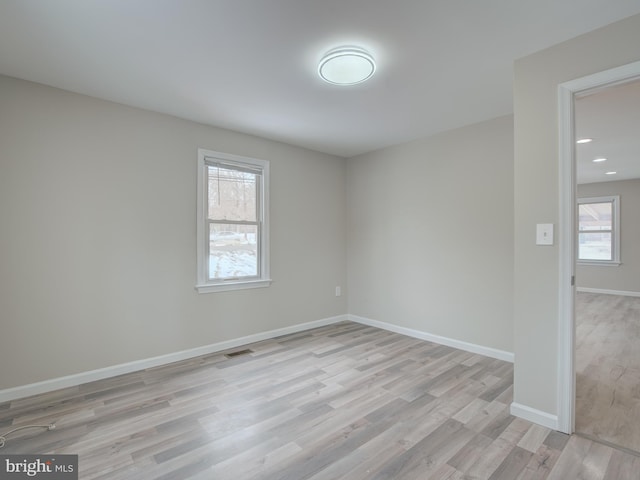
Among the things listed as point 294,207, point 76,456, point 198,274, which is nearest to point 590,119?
point 294,207

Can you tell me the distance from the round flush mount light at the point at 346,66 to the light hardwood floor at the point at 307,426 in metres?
2.43

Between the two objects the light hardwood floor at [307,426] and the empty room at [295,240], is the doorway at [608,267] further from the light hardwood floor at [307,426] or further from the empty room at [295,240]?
the light hardwood floor at [307,426]

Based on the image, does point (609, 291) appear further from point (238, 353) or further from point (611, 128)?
point (238, 353)

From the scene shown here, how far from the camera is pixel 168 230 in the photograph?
317 cm

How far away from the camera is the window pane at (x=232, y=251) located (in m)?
3.53

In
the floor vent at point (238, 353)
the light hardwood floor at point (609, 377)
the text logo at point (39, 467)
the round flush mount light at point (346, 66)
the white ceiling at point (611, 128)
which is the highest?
the white ceiling at point (611, 128)

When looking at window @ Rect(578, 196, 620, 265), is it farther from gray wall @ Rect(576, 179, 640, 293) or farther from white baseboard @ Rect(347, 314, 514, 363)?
white baseboard @ Rect(347, 314, 514, 363)

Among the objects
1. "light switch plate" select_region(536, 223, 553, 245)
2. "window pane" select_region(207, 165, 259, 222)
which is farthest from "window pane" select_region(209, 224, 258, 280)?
"light switch plate" select_region(536, 223, 553, 245)

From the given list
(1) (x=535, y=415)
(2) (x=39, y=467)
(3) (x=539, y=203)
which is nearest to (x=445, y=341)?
(1) (x=535, y=415)

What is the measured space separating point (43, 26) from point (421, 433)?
3.41 m

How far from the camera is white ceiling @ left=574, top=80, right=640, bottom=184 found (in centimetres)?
280

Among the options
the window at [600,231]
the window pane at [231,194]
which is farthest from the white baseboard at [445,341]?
the window at [600,231]

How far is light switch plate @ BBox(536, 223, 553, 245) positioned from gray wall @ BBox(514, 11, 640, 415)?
0.11ft

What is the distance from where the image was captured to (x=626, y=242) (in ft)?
22.1
